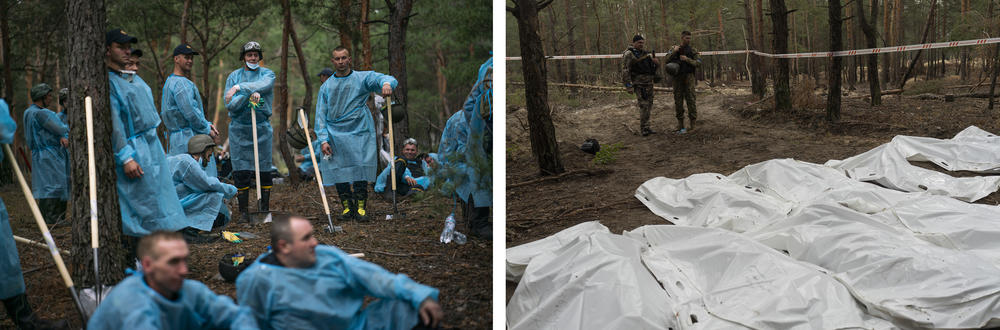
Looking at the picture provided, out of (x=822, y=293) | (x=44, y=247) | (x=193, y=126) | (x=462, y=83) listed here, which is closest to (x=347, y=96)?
(x=462, y=83)

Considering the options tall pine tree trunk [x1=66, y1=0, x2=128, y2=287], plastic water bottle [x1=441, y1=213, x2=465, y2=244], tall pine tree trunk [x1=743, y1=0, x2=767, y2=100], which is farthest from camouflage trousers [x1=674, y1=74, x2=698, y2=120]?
tall pine tree trunk [x1=66, y1=0, x2=128, y2=287]

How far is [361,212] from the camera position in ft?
10.2

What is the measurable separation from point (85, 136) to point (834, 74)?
7.07 m

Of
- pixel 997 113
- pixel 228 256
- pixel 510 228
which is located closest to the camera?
pixel 228 256

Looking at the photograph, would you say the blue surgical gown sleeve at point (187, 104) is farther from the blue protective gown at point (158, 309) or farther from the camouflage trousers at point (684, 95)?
the camouflage trousers at point (684, 95)

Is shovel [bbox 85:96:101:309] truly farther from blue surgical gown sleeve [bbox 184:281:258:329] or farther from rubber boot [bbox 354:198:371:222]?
rubber boot [bbox 354:198:371:222]

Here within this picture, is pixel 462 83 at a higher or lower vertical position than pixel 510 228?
higher

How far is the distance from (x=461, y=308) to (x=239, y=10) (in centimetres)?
148

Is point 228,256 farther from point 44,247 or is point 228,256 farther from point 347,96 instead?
point 347,96

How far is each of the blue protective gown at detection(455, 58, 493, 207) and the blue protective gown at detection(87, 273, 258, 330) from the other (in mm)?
1387

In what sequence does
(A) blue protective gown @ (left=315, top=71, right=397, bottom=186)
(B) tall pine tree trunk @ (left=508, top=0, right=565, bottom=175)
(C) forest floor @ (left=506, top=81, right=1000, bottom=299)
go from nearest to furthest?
(A) blue protective gown @ (left=315, top=71, right=397, bottom=186), (B) tall pine tree trunk @ (left=508, top=0, right=565, bottom=175), (C) forest floor @ (left=506, top=81, right=1000, bottom=299)

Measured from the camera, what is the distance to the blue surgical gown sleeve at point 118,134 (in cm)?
240

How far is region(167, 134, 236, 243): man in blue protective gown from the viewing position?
2.76m

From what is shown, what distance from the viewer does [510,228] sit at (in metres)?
6.44
